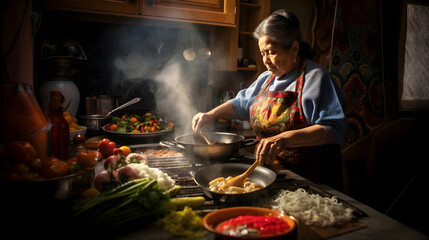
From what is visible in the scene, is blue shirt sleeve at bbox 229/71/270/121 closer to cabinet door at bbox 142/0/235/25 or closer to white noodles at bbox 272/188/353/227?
cabinet door at bbox 142/0/235/25

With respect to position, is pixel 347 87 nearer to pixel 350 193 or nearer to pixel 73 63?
pixel 350 193

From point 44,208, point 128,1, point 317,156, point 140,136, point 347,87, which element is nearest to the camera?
point 44,208

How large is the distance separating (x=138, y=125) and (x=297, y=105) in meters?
1.40

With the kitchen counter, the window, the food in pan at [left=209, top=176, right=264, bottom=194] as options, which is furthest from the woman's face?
the window

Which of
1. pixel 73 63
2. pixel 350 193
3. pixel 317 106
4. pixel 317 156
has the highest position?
pixel 73 63

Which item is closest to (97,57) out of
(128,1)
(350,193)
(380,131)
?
(128,1)

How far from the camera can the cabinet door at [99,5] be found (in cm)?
247

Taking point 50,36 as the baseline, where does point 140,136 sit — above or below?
Answer: below

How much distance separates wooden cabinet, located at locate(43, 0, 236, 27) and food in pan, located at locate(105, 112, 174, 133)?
3.27 ft

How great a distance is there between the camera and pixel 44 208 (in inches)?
37.4

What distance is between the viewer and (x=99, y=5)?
259 centimetres

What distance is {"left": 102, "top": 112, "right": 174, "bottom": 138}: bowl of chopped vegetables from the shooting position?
2.32 metres

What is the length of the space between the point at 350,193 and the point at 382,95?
1541 millimetres

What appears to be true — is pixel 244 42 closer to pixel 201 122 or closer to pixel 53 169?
pixel 201 122
